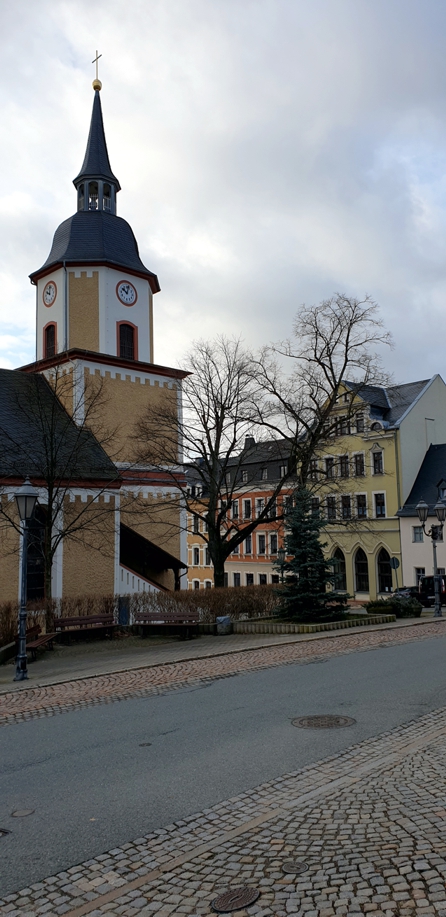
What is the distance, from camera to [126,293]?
30.0 meters

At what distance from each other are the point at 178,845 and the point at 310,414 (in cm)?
2677

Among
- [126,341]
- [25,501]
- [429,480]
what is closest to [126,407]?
[126,341]

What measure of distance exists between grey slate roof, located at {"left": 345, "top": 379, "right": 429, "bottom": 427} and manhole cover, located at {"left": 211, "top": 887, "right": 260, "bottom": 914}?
47408 mm

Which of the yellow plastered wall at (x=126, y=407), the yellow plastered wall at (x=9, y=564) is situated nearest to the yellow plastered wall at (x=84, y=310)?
the yellow plastered wall at (x=126, y=407)

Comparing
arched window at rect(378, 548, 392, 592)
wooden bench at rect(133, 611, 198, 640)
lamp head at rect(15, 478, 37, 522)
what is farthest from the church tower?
arched window at rect(378, 548, 392, 592)

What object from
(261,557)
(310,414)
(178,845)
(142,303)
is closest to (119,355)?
(142,303)

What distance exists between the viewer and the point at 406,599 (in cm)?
2730

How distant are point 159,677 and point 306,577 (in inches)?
367

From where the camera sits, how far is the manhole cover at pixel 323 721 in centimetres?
895

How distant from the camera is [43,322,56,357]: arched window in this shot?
98.2ft

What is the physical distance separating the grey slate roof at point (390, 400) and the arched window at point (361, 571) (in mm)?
9497

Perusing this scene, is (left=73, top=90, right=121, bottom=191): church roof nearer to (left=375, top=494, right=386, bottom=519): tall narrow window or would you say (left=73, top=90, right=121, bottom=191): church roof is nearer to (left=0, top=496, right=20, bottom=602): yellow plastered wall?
→ (left=0, top=496, right=20, bottom=602): yellow plastered wall

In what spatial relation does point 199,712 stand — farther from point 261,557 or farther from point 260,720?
point 261,557

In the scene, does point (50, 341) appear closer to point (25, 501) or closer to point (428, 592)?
point (25, 501)
